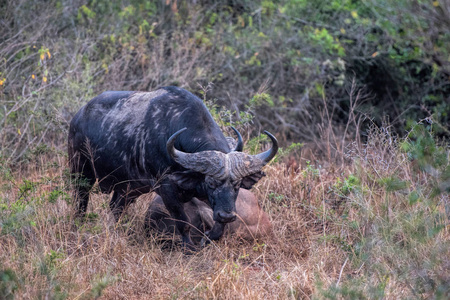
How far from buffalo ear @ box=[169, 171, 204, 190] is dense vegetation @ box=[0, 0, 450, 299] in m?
0.60

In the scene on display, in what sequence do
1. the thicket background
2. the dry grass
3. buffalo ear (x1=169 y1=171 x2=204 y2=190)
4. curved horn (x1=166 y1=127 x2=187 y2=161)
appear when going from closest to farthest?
the dry grass
curved horn (x1=166 y1=127 x2=187 y2=161)
buffalo ear (x1=169 y1=171 x2=204 y2=190)
the thicket background

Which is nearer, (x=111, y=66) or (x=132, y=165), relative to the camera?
(x=132, y=165)

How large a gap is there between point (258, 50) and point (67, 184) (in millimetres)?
6459

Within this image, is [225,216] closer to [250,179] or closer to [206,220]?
[250,179]

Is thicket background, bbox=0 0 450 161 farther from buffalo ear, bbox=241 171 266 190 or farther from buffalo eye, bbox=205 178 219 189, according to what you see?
buffalo eye, bbox=205 178 219 189

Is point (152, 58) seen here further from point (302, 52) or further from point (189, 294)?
point (189, 294)

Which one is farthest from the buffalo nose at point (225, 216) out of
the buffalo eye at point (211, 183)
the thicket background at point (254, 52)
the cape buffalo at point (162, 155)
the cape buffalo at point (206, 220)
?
the thicket background at point (254, 52)

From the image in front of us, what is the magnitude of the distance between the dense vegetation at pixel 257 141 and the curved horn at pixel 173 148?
2.59 ft

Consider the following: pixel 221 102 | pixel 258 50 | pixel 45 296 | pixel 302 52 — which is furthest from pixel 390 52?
pixel 45 296

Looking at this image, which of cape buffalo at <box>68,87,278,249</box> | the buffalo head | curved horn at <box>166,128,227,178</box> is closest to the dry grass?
cape buffalo at <box>68,87,278,249</box>

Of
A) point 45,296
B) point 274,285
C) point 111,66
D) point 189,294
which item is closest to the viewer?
point 45,296

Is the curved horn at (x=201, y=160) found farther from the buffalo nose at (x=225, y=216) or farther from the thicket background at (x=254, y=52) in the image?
the thicket background at (x=254, y=52)

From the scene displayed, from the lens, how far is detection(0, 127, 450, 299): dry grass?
3857 mm

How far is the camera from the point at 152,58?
1007cm
